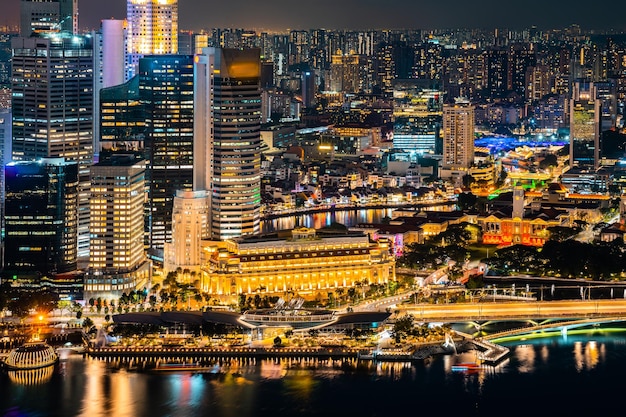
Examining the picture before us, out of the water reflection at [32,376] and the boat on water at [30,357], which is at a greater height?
the boat on water at [30,357]

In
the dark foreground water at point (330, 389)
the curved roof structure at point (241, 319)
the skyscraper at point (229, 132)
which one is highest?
the skyscraper at point (229, 132)

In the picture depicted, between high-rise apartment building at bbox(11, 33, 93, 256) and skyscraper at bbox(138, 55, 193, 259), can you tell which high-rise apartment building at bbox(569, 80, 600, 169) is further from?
high-rise apartment building at bbox(11, 33, 93, 256)

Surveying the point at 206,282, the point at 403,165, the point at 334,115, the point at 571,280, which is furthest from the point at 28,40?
the point at 334,115

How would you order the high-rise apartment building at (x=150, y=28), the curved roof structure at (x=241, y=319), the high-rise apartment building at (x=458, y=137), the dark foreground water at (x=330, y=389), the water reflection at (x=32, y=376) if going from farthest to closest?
the high-rise apartment building at (x=458, y=137) < the high-rise apartment building at (x=150, y=28) < the curved roof structure at (x=241, y=319) < the water reflection at (x=32, y=376) < the dark foreground water at (x=330, y=389)

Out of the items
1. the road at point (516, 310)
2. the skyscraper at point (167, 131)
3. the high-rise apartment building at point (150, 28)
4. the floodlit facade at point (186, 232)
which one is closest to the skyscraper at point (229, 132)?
the floodlit facade at point (186, 232)

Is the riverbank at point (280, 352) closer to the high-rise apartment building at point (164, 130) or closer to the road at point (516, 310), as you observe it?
the road at point (516, 310)

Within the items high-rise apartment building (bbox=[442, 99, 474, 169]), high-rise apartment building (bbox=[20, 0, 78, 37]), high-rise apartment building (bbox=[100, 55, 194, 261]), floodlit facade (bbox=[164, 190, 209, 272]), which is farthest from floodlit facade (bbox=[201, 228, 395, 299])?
high-rise apartment building (bbox=[442, 99, 474, 169])

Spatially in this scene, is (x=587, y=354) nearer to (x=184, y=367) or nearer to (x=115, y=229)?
(x=184, y=367)

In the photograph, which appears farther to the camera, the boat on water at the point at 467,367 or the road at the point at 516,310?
the road at the point at 516,310
